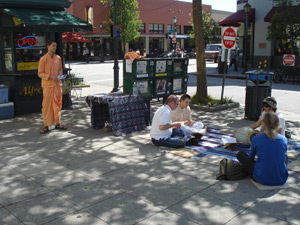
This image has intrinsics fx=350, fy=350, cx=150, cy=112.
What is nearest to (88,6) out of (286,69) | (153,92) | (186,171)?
(286,69)

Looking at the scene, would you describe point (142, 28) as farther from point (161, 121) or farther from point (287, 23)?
point (161, 121)

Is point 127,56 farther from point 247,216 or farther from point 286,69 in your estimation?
point 286,69

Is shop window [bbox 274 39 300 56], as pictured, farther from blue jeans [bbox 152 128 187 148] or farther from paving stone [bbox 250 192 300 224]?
paving stone [bbox 250 192 300 224]

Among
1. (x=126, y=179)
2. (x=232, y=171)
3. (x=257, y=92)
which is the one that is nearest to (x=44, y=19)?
Answer: (x=126, y=179)

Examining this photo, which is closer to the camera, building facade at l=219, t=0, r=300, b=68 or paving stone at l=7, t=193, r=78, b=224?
paving stone at l=7, t=193, r=78, b=224

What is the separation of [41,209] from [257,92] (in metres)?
6.64

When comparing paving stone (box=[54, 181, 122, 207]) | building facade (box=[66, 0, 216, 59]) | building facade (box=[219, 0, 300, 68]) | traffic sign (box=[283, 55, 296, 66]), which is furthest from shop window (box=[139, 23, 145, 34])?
paving stone (box=[54, 181, 122, 207])

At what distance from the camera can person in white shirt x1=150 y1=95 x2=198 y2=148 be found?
657cm

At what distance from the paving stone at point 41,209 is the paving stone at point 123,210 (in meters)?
0.35

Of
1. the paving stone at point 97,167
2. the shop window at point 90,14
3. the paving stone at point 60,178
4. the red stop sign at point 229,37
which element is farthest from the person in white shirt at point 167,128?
the shop window at point 90,14

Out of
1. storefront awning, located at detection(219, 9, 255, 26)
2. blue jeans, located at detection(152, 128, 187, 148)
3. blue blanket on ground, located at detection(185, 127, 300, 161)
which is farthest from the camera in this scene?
storefront awning, located at detection(219, 9, 255, 26)

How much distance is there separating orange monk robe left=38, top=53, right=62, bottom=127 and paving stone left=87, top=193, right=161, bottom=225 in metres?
4.03

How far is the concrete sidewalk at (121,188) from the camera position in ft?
13.3

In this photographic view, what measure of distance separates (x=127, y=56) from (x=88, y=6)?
38.4 meters
